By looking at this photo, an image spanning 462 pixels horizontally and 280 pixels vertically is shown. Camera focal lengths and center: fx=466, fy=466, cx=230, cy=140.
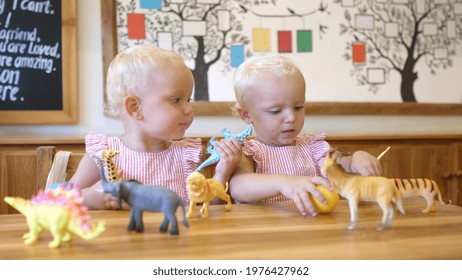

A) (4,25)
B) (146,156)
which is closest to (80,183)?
(146,156)

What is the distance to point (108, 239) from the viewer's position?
0.64 m

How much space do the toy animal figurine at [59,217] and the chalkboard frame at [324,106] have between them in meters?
1.87

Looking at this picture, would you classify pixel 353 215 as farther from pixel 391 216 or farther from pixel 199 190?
pixel 199 190

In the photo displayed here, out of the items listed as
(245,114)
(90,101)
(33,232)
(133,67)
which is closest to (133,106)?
(133,67)

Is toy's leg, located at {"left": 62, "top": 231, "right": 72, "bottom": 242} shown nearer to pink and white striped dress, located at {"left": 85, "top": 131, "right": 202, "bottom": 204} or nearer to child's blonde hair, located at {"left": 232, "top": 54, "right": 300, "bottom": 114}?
pink and white striped dress, located at {"left": 85, "top": 131, "right": 202, "bottom": 204}

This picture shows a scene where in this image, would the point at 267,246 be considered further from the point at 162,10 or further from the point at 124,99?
the point at 162,10

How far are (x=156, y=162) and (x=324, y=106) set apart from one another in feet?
5.07

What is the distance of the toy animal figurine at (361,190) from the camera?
27.9 inches

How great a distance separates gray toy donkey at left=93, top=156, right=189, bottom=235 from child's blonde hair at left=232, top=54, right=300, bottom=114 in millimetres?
667

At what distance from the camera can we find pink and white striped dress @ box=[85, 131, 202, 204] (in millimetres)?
1243

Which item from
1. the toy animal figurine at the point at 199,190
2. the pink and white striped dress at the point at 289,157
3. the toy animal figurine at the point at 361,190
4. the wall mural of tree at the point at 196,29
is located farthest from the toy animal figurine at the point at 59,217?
the wall mural of tree at the point at 196,29

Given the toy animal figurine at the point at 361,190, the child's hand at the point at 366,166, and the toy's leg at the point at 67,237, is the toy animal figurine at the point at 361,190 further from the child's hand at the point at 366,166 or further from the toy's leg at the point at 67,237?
the toy's leg at the point at 67,237

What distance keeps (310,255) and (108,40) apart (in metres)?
2.07

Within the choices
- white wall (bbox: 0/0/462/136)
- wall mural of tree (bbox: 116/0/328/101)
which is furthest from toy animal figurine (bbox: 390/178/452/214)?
wall mural of tree (bbox: 116/0/328/101)
